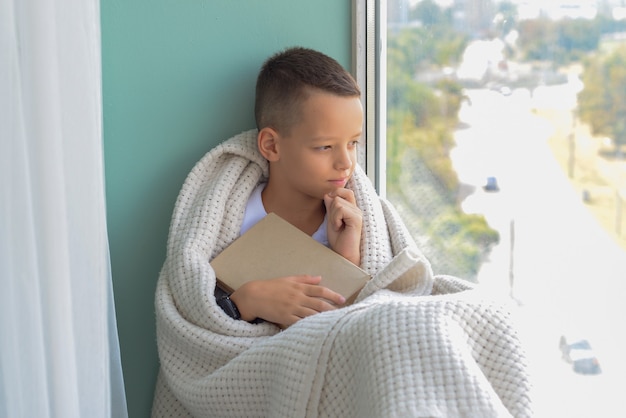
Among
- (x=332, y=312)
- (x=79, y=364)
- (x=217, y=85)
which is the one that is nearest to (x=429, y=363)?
(x=332, y=312)

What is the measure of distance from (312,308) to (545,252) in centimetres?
40

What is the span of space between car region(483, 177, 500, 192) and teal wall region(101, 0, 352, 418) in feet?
1.29

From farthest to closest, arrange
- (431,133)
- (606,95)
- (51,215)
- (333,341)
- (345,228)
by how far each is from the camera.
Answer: (431,133) < (345,228) < (606,95) < (333,341) < (51,215)

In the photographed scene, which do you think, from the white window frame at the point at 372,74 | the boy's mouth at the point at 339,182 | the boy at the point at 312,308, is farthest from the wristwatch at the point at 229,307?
the white window frame at the point at 372,74

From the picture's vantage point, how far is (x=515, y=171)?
4.44ft

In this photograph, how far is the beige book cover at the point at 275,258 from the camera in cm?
128

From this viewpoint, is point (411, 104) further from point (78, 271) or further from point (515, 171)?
point (78, 271)

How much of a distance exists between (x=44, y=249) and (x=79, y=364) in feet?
0.57

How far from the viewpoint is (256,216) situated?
54.7 inches

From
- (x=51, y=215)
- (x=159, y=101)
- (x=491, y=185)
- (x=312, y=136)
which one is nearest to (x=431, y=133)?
(x=491, y=185)

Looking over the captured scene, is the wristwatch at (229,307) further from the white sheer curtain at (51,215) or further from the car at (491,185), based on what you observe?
Answer: the car at (491,185)

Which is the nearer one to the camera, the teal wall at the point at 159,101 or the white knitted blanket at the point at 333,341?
the white knitted blanket at the point at 333,341

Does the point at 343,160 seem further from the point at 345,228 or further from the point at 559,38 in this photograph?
the point at 559,38

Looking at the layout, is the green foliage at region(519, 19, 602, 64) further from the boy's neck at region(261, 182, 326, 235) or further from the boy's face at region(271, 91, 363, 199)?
the boy's neck at region(261, 182, 326, 235)
